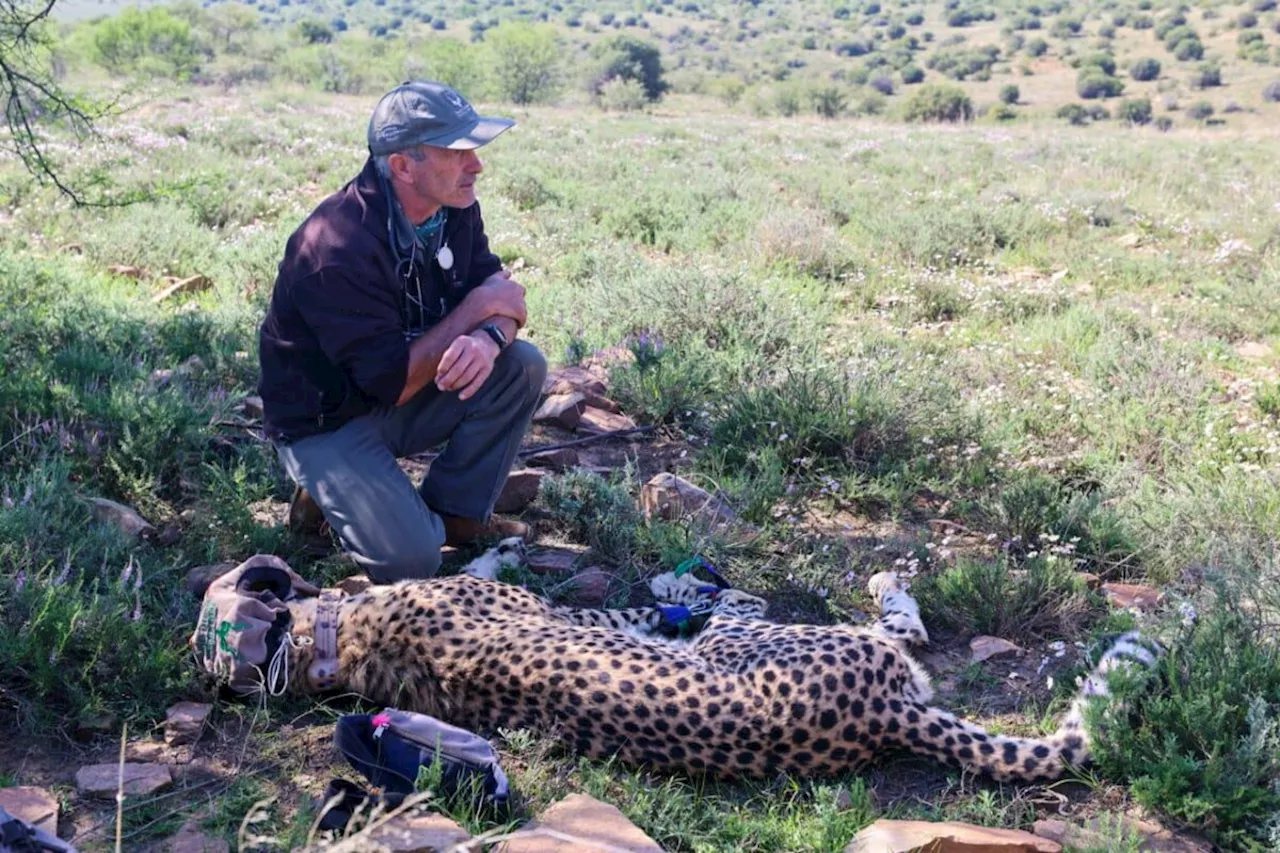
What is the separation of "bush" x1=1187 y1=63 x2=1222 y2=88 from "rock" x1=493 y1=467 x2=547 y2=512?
44.7 m

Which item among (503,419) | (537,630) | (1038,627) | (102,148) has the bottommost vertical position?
(1038,627)

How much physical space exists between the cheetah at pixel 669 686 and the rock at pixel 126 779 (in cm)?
49

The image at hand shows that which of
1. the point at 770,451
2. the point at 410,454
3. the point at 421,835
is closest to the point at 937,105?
the point at 770,451

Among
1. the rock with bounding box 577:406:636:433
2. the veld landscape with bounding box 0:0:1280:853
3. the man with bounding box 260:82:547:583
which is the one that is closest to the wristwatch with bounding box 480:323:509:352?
the man with bounding box 260:82:547:583

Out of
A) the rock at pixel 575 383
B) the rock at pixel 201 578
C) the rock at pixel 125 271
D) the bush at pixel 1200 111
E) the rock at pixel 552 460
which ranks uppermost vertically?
the rock at pixel 125 271

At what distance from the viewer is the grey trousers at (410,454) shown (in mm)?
4602

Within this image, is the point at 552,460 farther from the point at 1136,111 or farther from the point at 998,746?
the point at 1136,111

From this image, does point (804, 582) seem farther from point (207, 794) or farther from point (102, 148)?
point (102, 148)

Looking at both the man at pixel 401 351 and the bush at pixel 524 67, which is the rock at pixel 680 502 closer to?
the man at pixel 401 351

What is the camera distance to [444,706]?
3.86 m

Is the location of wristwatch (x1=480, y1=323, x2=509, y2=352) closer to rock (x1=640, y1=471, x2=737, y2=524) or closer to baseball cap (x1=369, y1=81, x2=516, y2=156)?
baseball cap (x1=369, y1=81, x2=516, y2=156)

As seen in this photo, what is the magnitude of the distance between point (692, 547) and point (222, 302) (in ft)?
14.1

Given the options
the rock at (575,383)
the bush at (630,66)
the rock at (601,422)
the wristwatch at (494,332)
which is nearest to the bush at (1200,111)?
the bush at (630,66)

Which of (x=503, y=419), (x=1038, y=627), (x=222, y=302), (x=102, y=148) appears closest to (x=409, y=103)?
(x=503, y=419)
